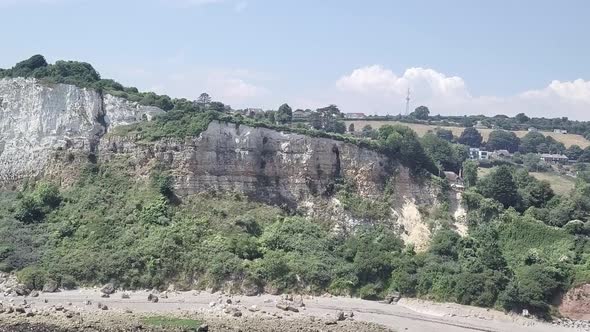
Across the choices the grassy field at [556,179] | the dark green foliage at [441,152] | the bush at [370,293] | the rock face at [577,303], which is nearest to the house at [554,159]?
the grassy field at [556,179]

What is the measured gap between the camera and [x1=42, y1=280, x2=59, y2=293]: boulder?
46750 mm

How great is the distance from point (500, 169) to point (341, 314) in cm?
2387

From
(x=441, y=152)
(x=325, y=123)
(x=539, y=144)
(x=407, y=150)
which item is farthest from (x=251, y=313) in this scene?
(x=539, y=144)

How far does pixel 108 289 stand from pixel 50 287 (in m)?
4.06

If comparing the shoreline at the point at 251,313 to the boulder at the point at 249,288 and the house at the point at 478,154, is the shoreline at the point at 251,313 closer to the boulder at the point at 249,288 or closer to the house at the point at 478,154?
the boulder at the point at 249,288

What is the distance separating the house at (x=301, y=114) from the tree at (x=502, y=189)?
152 ft

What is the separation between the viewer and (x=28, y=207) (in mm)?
55750

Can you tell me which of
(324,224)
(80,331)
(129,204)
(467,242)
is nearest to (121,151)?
(129,204)

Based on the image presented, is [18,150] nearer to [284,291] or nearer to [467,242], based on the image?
[284,291]

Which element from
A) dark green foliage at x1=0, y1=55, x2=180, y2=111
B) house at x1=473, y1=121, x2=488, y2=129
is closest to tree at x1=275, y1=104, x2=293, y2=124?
dark green foliage at x1=0, y1=55, x2=180, y2=111

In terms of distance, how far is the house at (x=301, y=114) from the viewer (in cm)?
10382

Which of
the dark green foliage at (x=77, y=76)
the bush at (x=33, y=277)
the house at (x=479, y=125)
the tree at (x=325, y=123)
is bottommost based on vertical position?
the bush at (x=33, y=277)

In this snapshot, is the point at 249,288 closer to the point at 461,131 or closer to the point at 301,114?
the point at 301,114

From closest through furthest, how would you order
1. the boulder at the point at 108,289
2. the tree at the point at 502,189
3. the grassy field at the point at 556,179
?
the boulder at the point at 108,289 → the tree at the point at 502,189 → the grassy field at the point at 556,179
